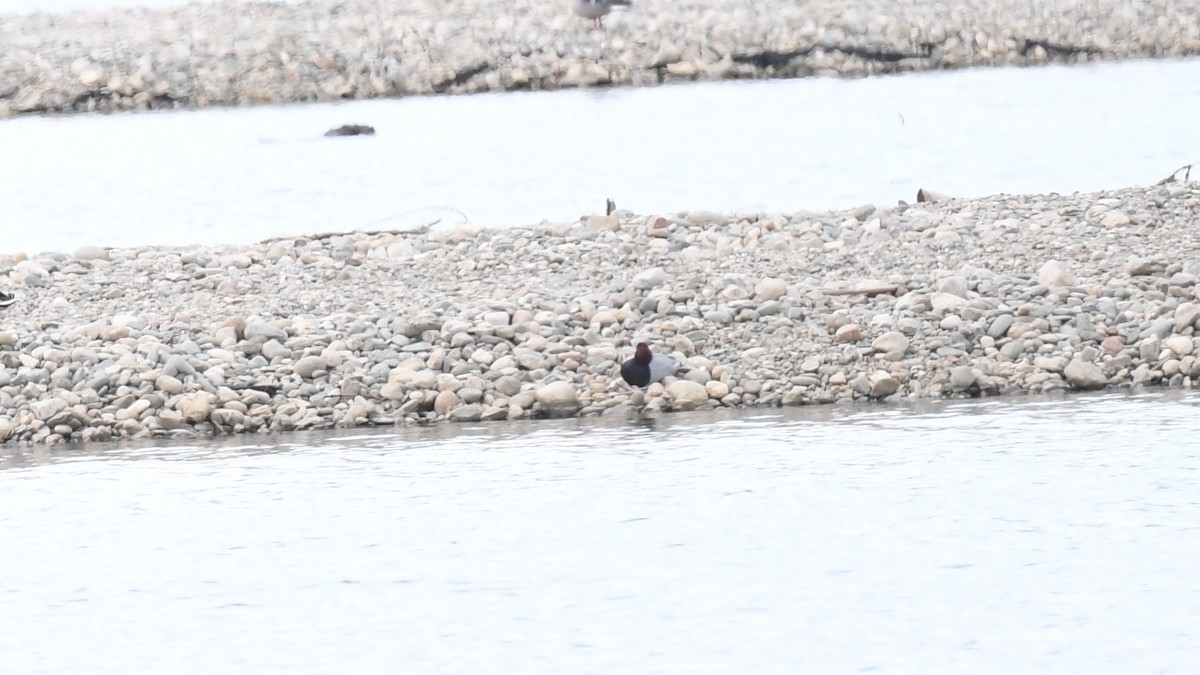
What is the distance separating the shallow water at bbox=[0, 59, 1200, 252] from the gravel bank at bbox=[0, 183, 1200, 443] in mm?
3644

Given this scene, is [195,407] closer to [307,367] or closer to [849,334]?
[307,367]

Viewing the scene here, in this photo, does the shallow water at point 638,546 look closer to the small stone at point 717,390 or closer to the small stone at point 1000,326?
the small stone at point 717,390

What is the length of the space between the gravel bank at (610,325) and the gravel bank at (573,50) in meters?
17.9

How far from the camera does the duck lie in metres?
11.7

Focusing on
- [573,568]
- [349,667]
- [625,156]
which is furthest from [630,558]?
[625,156]

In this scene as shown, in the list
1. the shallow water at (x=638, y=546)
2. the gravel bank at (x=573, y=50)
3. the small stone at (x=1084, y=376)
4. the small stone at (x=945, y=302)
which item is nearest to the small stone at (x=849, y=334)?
the small stone at (x=945, y=302)

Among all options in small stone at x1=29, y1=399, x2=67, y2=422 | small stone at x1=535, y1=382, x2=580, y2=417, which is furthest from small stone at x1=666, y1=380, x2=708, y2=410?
small stone at x1=29, y1=399, x2=67, y2=422

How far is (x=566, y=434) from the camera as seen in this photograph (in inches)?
447

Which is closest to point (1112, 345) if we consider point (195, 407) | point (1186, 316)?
point (1186, 316)

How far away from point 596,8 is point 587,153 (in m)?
10.6

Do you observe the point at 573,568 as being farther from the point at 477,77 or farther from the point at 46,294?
the point at 477,77

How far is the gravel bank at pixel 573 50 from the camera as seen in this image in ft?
105

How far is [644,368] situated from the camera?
38.5ft

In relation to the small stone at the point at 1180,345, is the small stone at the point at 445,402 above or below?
below
